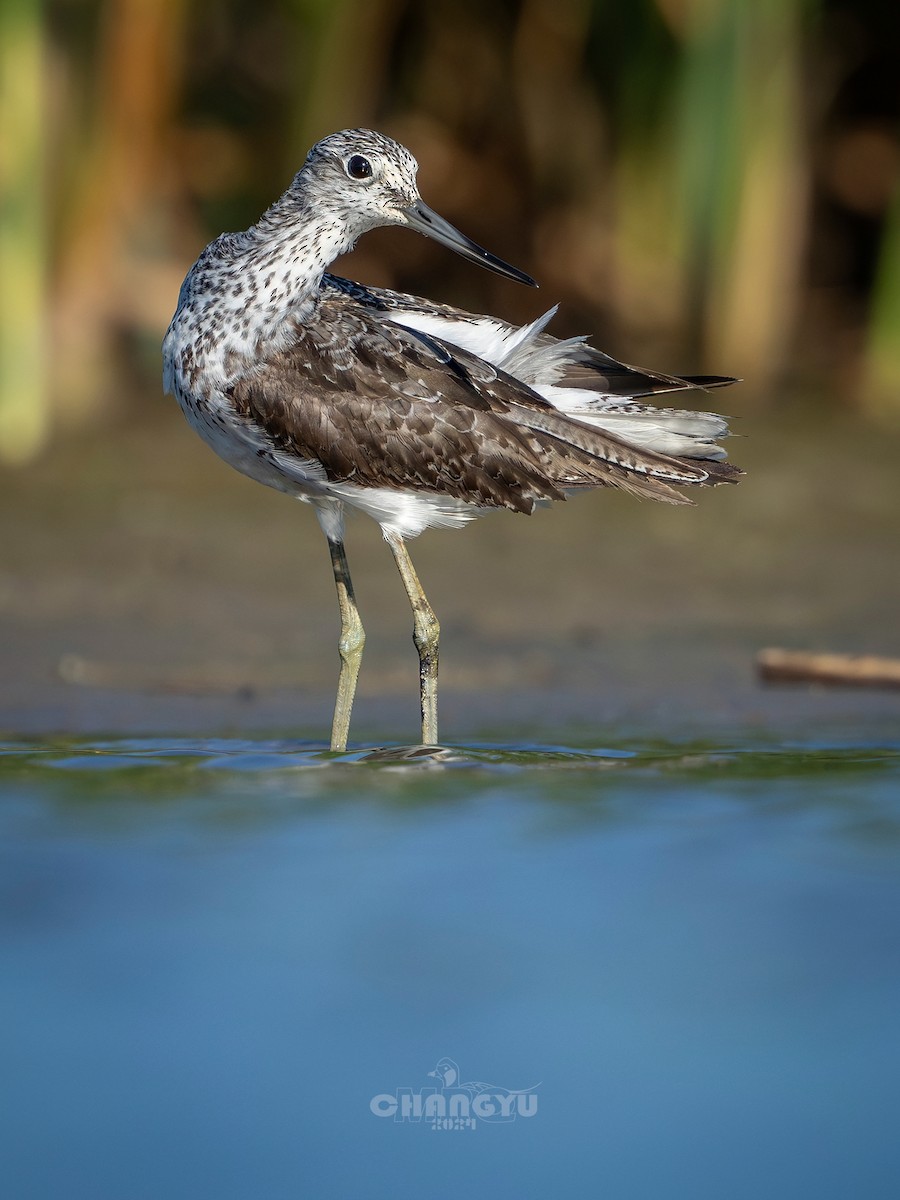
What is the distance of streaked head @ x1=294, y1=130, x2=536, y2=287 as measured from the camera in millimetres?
6180

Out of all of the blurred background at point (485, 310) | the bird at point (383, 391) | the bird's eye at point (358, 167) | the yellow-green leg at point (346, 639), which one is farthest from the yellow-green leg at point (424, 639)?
the bird's eye at point (358, 167)

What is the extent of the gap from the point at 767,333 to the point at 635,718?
432 centimetres

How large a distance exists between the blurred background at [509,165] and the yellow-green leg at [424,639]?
3.66m

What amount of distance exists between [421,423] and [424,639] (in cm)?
90

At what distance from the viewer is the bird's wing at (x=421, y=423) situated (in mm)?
5930

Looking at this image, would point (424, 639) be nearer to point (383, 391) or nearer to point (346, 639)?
point (346, 639)

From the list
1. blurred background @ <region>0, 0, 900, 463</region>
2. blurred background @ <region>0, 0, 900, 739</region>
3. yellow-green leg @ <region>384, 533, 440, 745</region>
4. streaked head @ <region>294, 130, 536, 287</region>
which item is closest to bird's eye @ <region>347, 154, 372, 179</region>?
streaked head @ <region>294, 130, 536, 287</region>

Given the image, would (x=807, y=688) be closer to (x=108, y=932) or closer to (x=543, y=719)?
(x=543, y=719)

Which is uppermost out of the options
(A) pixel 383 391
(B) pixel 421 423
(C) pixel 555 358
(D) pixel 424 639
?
(C) pixel 555 358

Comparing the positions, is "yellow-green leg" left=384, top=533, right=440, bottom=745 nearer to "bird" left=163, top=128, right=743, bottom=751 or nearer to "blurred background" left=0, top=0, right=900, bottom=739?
"bird" left=163, top=128, right=743, bottom=751

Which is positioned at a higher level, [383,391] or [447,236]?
[447,236]

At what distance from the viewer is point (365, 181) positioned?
20.3 ft

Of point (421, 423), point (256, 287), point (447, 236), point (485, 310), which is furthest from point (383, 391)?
point (485, 310)

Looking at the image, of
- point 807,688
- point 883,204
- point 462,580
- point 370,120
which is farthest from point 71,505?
point 883,204
